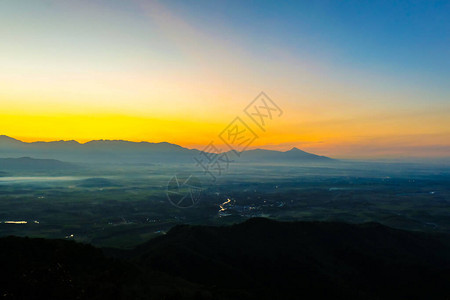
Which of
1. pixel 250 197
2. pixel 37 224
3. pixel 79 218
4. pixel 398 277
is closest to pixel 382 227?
pixel 398 277

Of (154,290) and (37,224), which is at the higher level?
(154,290)

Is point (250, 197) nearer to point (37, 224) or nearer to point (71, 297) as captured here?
point (37, 224)

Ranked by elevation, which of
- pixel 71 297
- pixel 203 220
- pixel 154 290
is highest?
pixel 71 297

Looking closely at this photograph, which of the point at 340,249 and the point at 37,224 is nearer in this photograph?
the point at 340,249

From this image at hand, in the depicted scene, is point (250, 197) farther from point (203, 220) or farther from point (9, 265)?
point (9, 265)

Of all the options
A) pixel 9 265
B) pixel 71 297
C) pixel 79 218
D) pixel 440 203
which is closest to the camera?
pixel 71 297

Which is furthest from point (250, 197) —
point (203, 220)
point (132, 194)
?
point (132, 194)

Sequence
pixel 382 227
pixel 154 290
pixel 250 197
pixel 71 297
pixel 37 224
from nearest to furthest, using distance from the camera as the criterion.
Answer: pixel 71 297 < pixel 154 290 < pixel 382 227 < pixel 37 224 < pixel 250 197
